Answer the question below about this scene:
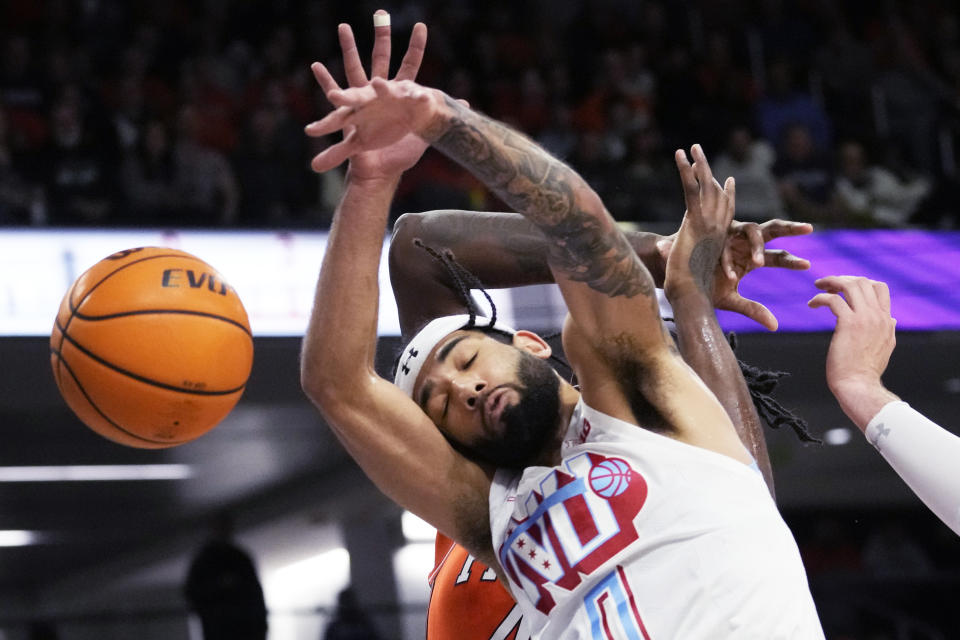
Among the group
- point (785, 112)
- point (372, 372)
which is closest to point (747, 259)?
point (372, 372)

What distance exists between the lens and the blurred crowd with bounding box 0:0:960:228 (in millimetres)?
8008

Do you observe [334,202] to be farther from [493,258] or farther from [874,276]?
[493,258]

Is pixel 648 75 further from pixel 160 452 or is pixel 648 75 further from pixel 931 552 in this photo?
pixel 160 452

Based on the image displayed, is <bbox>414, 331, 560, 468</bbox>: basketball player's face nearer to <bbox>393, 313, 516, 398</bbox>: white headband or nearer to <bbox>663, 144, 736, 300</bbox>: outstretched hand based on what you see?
<bbox>393, 313, 516, 398</bbox>: white headband

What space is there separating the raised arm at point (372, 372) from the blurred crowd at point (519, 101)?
14.7 ft

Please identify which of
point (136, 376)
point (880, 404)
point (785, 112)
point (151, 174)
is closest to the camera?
point (880, 404)

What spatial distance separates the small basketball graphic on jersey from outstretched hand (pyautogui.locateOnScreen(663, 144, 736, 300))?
0.62 metres

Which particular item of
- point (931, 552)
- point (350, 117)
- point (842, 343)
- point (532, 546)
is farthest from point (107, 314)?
point (931, 552)

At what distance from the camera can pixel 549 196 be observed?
93.0 inches

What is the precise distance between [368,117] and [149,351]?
0.94 metres

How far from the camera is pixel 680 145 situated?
9.75m

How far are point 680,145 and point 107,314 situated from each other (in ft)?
24.7

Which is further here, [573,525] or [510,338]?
[510,338]

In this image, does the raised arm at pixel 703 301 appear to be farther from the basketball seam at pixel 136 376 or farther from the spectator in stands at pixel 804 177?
the spectator in stands at pixel 804 177
